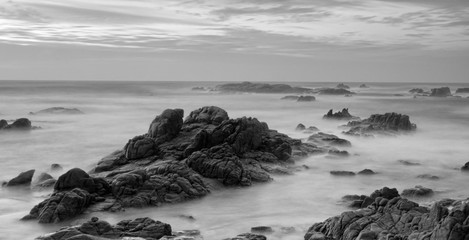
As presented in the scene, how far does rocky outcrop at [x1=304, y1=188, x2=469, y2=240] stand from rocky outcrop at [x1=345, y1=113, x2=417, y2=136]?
1068 inches

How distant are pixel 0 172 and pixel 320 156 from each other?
20.1 m

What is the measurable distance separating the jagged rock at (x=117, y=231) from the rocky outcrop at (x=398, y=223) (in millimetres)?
5056

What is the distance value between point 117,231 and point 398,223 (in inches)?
350

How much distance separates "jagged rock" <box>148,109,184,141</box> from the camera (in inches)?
1135

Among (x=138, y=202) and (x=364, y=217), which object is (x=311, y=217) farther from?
(x=138, y=202)

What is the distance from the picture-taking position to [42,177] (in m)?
25.2

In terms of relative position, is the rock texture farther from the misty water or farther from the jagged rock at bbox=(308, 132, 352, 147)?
the jagged rock at bbox=(308, 132, 352, 147)

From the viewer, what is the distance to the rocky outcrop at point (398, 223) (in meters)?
12.2

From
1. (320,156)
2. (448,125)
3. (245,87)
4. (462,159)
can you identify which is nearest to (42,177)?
(320,156)

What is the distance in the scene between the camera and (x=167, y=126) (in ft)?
95.2

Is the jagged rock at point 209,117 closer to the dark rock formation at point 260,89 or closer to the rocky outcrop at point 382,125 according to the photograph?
the rocky outcrop at point 382,125

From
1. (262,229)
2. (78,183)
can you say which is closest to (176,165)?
(78,183)

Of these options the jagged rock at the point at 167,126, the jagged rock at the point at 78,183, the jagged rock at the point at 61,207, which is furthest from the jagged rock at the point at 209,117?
the jagged rock at the point at 61,207

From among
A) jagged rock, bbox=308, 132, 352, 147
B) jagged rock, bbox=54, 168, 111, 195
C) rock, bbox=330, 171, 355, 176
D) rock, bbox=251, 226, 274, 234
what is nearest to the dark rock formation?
jagged rock, bbox=308, 132, 352, 147
